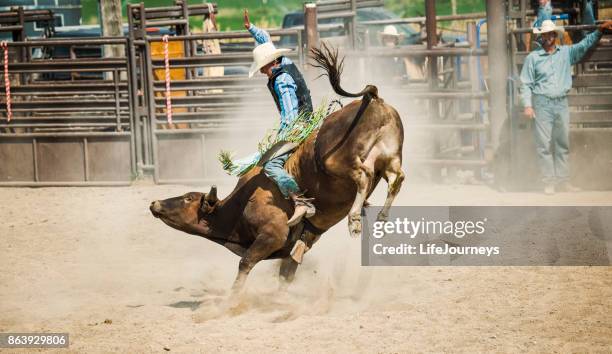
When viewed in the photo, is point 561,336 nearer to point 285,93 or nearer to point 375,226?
point 285,93

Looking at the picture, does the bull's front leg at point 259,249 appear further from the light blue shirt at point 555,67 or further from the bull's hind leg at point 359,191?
the light blue shirt at point 555,67

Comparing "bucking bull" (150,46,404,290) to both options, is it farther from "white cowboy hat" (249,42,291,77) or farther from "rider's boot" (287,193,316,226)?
"white cowboy hat" (249,42,291,77)

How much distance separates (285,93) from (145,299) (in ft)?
6.31

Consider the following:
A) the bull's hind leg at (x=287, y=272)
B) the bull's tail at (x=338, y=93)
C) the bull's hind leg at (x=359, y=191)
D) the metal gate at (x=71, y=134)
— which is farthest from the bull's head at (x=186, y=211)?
the metal gate at (x=71, y=134)

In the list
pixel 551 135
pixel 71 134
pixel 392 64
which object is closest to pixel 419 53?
pixel 551 135

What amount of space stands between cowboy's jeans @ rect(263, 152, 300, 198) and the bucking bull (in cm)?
10

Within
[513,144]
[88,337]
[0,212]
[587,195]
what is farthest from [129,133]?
[88,337]

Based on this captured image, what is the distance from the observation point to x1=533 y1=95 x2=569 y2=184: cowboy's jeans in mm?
10500

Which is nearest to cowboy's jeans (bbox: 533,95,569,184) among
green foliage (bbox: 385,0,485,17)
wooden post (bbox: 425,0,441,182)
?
wooden post (bbox: 425,0,441,182)

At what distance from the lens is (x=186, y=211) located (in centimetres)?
670

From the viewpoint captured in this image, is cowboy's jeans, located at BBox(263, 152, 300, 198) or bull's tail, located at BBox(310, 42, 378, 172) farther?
cowboy's jeans, located at BBox(263, 152, 300, 198)

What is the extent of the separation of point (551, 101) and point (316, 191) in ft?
17.1

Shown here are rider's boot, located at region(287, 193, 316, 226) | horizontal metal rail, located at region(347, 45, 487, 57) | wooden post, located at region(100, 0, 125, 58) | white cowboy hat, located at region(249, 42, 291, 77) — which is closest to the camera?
rider's boot, located at region(287, 193, 316, 226)

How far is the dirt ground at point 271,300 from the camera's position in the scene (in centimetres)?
532
